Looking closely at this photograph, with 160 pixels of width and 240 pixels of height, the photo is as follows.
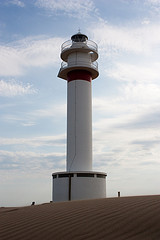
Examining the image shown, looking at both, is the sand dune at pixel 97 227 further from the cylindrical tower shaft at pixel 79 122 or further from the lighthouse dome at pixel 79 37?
the lighthouse dome at pixel 79 37

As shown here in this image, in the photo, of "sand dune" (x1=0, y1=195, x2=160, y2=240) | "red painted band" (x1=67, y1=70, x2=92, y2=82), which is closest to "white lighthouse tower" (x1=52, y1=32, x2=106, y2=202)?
"red painted band" (x1=67, y1=70, x2=92, y2=82)

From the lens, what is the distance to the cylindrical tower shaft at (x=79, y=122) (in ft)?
65.7

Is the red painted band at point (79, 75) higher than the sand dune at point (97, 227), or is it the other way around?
the red painted band at point (79, 75)

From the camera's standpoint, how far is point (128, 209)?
587 cm

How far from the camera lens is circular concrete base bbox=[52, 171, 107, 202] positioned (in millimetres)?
18484

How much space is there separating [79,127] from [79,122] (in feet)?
1.21

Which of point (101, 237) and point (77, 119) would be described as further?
point (77, 119)

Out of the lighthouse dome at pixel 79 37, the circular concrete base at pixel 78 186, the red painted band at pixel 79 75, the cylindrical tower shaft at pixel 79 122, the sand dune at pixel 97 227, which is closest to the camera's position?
the sand dune at pixel 97 227

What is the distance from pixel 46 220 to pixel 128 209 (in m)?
1.72

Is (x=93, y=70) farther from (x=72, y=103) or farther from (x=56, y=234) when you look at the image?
(x=56, y=234)

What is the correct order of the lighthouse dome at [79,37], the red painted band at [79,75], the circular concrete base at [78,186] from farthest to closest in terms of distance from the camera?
the lighthouse dome at [79,37], the red painted band at [79,75], the circular concrete base at [78,186]

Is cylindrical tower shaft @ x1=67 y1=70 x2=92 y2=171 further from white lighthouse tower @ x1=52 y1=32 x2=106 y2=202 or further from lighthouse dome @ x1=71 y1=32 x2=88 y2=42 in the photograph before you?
lighthouse dome @ x1=71 y1=32 x2=88 y2=42

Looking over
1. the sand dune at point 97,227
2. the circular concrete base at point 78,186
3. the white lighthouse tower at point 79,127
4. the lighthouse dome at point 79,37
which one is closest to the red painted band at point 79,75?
the white lighthouse tower at point 79,127

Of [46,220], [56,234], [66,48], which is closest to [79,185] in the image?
[66,48]
